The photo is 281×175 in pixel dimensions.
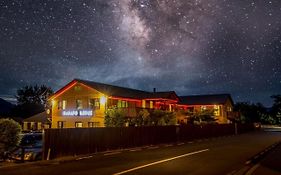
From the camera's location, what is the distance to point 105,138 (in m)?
22.3

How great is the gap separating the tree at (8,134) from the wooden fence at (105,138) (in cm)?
192

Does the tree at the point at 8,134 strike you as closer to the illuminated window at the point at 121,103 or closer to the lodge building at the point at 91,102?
the lodge building at the point at 91,102

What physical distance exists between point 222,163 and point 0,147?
444 inches

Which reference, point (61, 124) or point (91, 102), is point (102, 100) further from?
point (61, 124)

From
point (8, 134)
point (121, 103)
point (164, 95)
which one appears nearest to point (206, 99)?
point (164, 95)

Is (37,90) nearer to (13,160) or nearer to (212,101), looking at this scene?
(212,101)

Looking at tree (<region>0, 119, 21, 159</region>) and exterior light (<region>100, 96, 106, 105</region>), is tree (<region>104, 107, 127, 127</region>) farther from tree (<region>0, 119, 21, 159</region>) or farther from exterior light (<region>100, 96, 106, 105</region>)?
tree (<region>0, 119, 21, 159</region>)

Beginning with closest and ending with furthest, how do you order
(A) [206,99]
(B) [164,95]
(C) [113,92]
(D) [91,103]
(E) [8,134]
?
(E) [8,134] → (D) [91,103] → (C) [113,92] → (B) [164,95] → (A) [206,99]

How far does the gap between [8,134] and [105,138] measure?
6.85 m

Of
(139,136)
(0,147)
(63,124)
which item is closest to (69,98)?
(63,124)

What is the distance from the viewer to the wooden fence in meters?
18.0

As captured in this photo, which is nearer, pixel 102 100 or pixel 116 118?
pixel 116 118

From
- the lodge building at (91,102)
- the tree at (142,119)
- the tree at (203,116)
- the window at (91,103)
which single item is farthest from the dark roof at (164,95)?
the tree at (142,119)

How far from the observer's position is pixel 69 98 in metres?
43.0
